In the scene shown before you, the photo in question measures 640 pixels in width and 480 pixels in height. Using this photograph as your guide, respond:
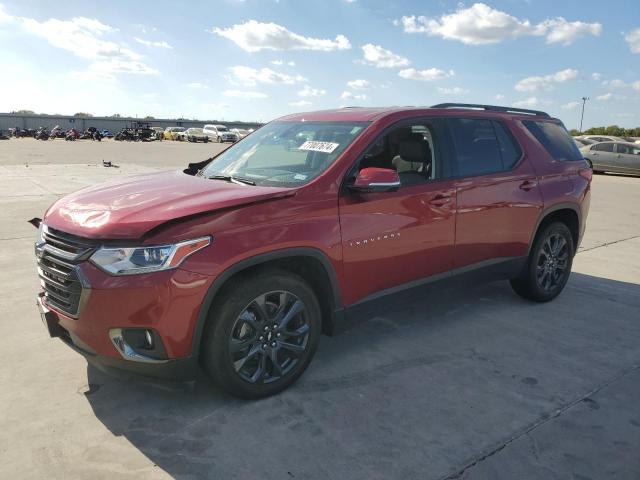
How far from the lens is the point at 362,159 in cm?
352

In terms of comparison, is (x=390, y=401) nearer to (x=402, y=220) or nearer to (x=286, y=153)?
(x=402, y=220)

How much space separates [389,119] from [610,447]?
248 cm

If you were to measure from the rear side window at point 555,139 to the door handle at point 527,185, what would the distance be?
50cm

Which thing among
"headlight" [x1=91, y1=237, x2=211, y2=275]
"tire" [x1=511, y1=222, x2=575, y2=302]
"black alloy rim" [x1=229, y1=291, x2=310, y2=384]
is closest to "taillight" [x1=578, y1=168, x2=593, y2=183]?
"tire" [x1=511, y1=222, x2=575, y2=302]

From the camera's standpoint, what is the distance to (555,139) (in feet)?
16.8

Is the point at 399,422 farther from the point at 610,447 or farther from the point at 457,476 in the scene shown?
the point at 610,447

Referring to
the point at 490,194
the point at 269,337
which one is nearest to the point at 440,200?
the point at 490,194

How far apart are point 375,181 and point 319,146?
2.14 feet

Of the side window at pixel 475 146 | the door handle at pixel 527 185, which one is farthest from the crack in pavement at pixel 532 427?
the side window at pixel 475 146

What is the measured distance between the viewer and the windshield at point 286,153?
3.47m

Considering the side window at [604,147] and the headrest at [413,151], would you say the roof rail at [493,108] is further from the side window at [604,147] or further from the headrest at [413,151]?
the side window at [604,147]

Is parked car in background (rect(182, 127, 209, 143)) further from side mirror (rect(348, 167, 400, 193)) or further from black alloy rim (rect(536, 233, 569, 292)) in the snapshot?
side mirror (rect(348, 167, 400, 193))

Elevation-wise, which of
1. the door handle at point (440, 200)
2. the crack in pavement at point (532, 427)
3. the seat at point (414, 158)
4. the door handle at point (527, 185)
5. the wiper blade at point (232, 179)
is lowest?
the crack in pavement at point (532, 427)

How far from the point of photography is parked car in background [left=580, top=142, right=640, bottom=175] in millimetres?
21188
